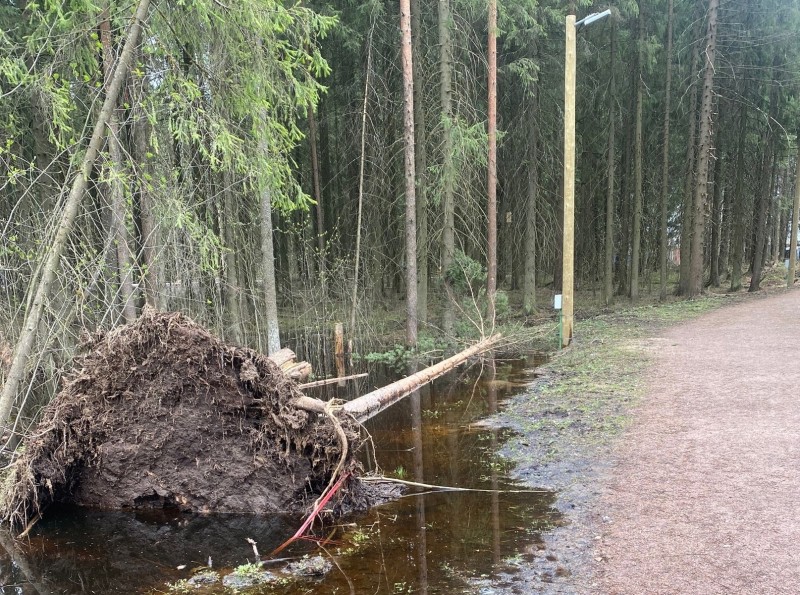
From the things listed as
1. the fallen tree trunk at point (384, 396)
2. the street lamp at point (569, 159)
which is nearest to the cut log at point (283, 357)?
the fallen tree trunk at point (384, 396)

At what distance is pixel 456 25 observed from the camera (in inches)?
556

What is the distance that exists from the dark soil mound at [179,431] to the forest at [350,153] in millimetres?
612

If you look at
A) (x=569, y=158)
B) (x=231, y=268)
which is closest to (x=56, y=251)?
(x=231, y=268)

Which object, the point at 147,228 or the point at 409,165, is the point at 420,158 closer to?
the point at 409,165

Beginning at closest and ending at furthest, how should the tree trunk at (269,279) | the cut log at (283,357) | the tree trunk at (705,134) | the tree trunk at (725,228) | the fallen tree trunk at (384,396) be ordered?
the fallen tree trunk at (384,396), the cut log at (283,357), the tree trunk at (269,279), the tree trunk at (705,134), the tree trunk at (725,228)

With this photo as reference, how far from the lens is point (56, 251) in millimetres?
5055

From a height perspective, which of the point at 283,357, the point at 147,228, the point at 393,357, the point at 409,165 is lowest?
the point at 393,357

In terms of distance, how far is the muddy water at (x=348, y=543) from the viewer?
4004 mm

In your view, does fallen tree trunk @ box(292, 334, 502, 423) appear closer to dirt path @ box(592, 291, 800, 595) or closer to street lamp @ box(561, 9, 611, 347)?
street lamp @ box(561, 9, 611, 347)

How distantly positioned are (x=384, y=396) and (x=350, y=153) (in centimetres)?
1271

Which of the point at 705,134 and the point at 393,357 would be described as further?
the point at 705,134

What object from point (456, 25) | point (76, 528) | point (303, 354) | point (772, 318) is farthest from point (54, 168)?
point (772, 318)

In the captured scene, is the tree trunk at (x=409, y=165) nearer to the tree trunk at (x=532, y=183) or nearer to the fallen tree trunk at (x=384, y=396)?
the fallen tree trunk at (x=384, y=396)

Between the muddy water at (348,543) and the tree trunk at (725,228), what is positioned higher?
the tree trunk at (725,228)
